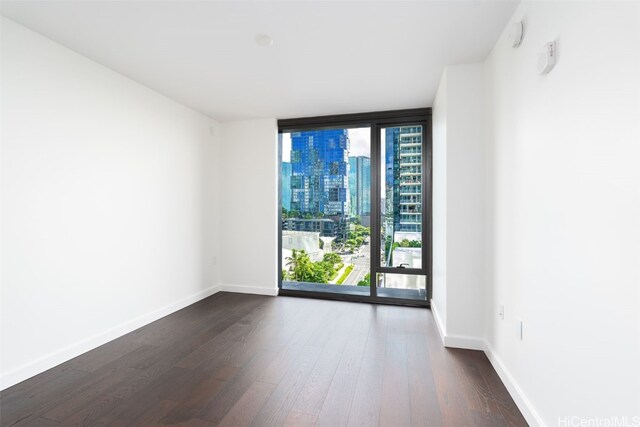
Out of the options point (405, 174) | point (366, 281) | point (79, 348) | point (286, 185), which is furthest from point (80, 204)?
point (405, 174)

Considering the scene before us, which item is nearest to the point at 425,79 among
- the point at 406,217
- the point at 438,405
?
the point at 406,217

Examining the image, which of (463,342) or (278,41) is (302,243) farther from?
(278,41)

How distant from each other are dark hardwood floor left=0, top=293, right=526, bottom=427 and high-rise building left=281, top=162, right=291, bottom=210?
1.74m

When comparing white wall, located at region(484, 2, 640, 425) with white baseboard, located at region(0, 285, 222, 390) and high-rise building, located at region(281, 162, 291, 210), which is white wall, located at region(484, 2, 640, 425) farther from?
white baseboard, located at region(0, 285, 222, 390)

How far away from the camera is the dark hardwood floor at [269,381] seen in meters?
→ 1.65

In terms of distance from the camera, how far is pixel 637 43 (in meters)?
0.92

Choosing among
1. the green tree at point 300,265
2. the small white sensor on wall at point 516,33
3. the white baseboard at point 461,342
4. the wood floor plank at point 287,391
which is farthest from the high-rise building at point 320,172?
the small white sensor on wall at point 516,33

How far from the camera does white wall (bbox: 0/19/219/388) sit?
1959 mm

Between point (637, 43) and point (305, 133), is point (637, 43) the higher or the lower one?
the lower one

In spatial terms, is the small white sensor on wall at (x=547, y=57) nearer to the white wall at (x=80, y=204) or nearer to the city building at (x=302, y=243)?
the city building at (x=302, y=243)

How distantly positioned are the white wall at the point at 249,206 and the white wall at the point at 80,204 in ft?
2.25

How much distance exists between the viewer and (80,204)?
7.75 feet

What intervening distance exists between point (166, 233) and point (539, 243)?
338 cm

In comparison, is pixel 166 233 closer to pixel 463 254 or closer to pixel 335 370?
pixel 335 370
